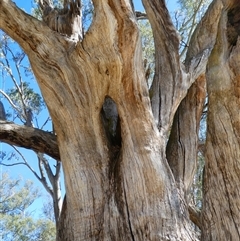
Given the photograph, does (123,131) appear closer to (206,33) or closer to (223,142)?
(223,142)

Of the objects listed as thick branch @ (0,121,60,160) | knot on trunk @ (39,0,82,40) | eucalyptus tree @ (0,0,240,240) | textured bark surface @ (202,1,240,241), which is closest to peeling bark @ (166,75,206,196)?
eucalyptus tree @ (0,0,240,240)

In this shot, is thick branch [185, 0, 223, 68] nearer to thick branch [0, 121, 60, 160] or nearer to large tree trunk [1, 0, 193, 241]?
large tree trunk [1, 0, 193, 241]

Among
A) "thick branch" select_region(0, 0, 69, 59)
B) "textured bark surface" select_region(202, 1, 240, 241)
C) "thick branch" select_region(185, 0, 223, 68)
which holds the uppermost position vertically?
"thick branch" select_region(185, 0, 223, 68)

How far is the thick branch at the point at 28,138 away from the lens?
8.97 feet

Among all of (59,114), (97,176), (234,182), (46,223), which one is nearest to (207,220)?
(234,182)

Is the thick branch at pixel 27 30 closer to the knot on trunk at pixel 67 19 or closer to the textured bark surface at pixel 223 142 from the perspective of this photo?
the knot on trunk at pixel 67 19

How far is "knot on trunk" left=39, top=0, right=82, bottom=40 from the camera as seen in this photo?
10.1 feet

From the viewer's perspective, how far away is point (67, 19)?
3203 millimetres

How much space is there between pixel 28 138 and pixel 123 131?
73cm

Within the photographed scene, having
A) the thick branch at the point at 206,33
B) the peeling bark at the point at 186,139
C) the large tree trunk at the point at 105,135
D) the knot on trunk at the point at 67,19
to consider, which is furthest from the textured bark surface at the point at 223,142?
the knot on trunk at the point at 67,19

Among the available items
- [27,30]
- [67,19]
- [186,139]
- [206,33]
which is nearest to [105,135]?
[186,139]

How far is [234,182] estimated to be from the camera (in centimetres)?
197

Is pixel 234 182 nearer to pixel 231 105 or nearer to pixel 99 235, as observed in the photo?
pixel 231 105

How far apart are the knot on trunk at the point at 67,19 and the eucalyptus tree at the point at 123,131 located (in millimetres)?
169
